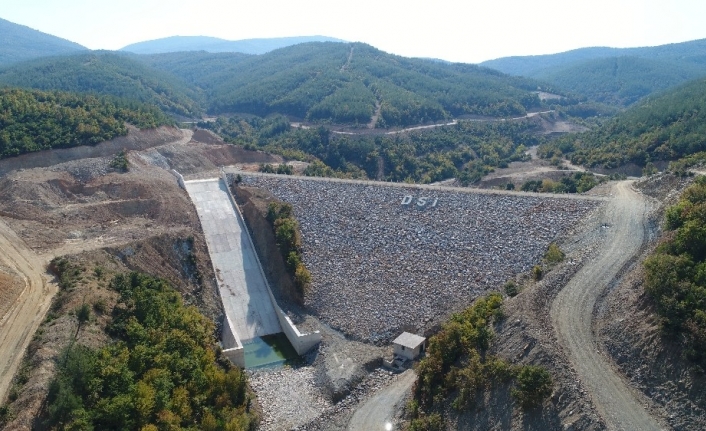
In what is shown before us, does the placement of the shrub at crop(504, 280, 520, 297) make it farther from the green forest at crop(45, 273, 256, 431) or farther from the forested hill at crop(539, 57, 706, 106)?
the forested hill at crop(539, 57, 706, 106)

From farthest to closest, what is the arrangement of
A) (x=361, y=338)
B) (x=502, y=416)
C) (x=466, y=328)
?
(x=361, y=338)
(x=466, y=328)
(x=502, y=416)

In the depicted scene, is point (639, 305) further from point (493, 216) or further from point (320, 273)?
point (320, 273)

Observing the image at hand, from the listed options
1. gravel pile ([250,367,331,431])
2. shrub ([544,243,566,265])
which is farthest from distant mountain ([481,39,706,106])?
gravel pile ([250,367,331,431])

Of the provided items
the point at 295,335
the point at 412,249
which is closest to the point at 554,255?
the point at 412,249

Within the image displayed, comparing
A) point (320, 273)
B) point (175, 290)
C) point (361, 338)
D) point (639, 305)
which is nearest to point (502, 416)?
point (639, 305)

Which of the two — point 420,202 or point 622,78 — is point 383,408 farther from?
point 622,78

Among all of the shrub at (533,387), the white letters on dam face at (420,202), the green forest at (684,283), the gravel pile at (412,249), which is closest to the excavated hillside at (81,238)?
the gravel pile at (412,249)
